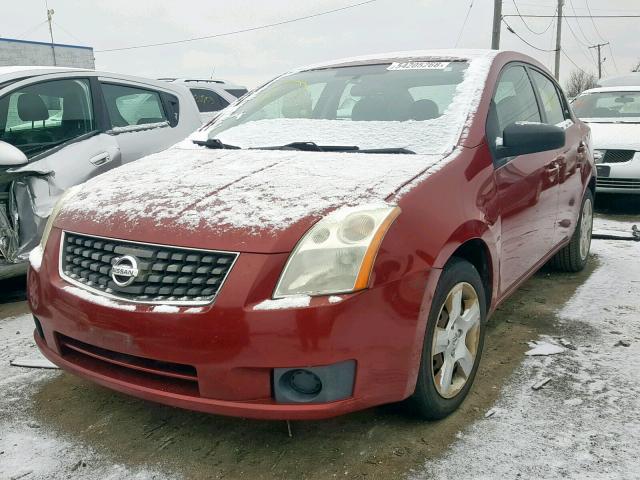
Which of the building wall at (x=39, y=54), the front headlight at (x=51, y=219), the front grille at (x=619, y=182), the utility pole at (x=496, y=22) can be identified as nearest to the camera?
the front headlight at (x=51, y=219)

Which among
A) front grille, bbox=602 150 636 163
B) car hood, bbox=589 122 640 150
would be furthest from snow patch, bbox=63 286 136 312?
front grille, bbox=602 150 636 163

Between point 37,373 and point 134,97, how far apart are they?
3000mm

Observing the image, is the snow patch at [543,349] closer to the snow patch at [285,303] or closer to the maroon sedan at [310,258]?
the maroon sedan at [310,258]

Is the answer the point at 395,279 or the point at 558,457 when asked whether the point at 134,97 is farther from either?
the point at 558,457

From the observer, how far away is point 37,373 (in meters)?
3.08

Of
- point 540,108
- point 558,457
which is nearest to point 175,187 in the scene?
point 558,457

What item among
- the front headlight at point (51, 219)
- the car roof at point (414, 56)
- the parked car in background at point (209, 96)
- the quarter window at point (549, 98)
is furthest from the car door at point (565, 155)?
the parked car in background at point (209, 96)

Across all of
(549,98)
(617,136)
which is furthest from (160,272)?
(617,136)

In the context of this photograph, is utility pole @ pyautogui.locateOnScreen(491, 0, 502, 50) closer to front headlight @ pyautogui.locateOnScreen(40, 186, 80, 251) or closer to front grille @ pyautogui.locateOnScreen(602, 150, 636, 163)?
front grille @ pyautogui.locateOnScreen(602, 150, 636, 163)

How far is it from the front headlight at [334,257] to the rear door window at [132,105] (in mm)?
3532

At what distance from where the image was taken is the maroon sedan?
202 centimetres

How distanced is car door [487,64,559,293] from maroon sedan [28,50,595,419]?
0.02m

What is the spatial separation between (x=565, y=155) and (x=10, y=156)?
3493mm

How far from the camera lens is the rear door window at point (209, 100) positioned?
28.7 ft
